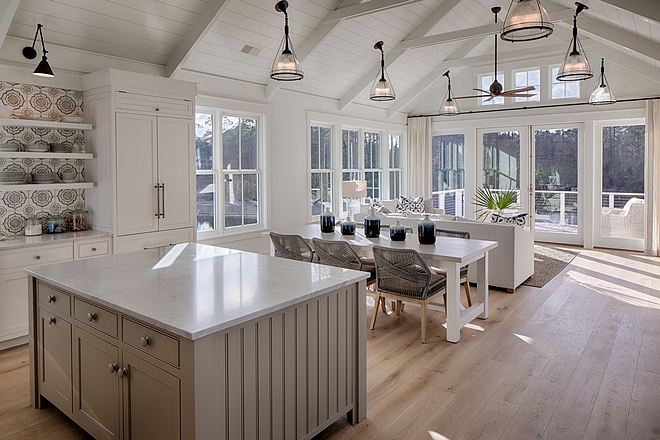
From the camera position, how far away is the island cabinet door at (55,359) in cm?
250

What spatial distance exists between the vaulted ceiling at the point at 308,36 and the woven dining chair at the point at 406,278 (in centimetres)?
271

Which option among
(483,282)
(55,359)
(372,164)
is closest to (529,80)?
(372,164)

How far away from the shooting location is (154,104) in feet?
14.8

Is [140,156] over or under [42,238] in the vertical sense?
over

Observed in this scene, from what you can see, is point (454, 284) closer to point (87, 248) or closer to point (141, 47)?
point (87, 248)

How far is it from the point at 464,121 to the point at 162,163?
21.0 ft

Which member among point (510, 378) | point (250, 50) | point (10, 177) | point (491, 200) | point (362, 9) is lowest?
point (510, 378)

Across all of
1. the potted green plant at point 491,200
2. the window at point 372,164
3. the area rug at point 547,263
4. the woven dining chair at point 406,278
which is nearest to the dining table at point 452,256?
the woven dining chair at point 406,278

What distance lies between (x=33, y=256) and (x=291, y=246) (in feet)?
6.85

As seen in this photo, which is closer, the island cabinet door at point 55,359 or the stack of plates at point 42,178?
the island cabinet door at point 55,359

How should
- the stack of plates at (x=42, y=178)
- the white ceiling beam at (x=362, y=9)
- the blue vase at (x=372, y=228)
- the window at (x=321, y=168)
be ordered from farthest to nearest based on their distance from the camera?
1. the window at (x=321, y=168)
2. the white ceiling beam at (x=362, y=9)
3. the blue vase at (x=372, y=228)
4. the stack of plates at (x=42, y=178)

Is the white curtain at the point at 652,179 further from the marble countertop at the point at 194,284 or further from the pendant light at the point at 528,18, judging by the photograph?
the marble countertop at the point at 194,284

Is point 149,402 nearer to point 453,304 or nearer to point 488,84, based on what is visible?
point 453,304

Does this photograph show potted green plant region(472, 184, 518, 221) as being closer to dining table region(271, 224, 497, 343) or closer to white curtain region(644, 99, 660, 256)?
white curtain region(644, 99, 660, 256)
